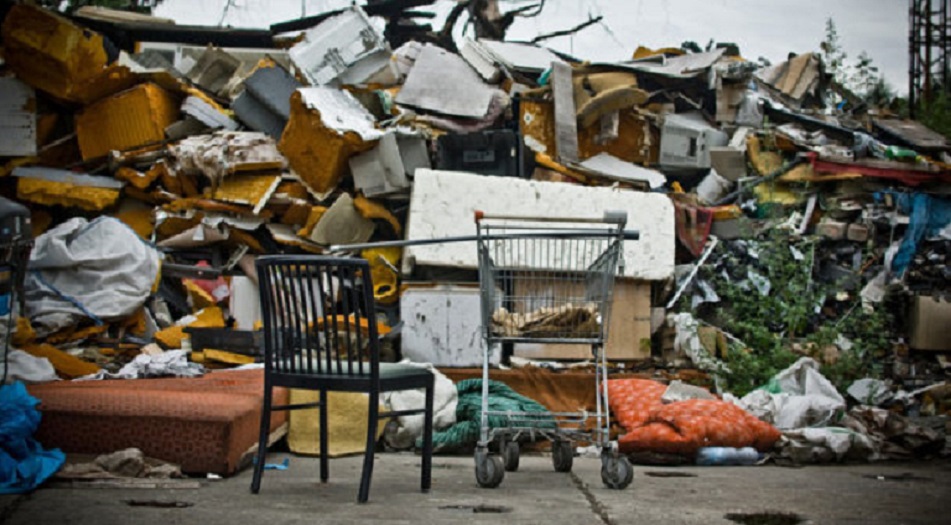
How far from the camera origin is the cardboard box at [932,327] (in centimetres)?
851

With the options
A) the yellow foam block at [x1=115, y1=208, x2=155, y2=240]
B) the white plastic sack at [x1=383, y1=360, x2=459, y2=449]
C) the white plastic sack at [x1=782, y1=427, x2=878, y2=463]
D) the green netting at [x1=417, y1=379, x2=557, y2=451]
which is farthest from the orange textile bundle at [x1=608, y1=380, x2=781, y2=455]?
the yellow foam block at [x1=115, y1=208, x2=155, y2=240]

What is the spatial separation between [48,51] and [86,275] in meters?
2.77

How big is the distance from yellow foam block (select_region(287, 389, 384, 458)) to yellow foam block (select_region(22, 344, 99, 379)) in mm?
2236

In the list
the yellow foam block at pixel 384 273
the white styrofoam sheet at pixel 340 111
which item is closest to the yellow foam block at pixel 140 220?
the white styrofoam sheet at pixel 340 111

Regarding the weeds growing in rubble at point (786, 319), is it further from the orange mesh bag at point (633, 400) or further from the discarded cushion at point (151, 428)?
the discarded cushion at point (151, 428)

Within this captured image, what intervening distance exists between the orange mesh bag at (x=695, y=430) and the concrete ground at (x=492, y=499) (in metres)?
0.39

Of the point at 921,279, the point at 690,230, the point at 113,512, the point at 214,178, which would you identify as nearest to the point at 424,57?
the point at 214,178

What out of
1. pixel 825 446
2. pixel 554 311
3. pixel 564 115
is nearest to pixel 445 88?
pixel 564 115

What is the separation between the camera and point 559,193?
894cm

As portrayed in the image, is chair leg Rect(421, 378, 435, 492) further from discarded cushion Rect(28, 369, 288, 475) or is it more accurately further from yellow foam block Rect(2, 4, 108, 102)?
yellow foam block Rect(2, 4, 108, 102)

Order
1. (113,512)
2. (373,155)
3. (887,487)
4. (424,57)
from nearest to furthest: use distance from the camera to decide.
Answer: (113,512), (887,487), (373,155), (424,57)

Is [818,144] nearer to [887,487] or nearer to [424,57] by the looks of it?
[424,57]

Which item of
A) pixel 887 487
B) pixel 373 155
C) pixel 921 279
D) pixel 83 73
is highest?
pixel 83 73

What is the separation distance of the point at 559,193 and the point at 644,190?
1.26m
